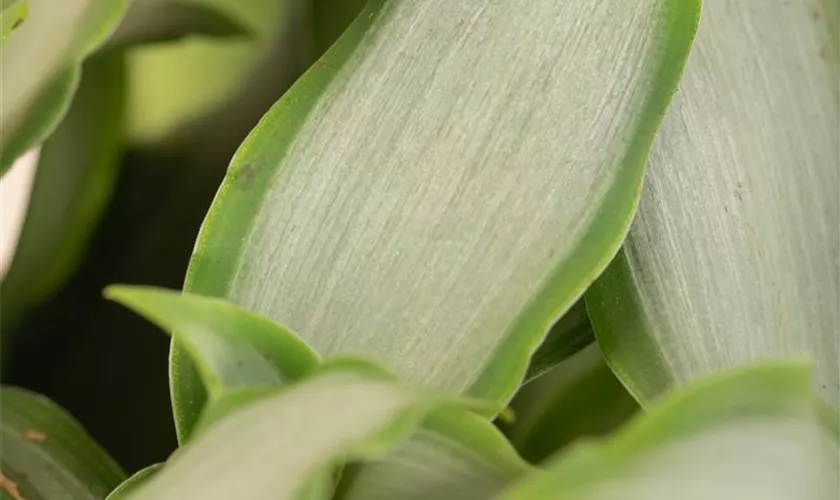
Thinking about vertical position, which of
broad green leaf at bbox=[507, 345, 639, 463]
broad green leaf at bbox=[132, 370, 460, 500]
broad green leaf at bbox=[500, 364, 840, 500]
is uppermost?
broad green leaf at bbox=[500, 364, 840, 500]

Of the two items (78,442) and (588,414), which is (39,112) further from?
(588,414)

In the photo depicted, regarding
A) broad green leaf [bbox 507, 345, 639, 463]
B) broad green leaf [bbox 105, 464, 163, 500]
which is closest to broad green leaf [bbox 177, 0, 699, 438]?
broad green leaf [bbox 105, 464, 163, 500]

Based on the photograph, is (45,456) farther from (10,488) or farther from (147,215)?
(147,215)

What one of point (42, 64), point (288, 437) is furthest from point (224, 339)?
point (42, 64)

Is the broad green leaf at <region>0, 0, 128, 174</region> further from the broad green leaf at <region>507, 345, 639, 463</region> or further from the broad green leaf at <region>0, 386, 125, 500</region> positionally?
the broad green leaf at <region>507, 345, 639, 463</region>

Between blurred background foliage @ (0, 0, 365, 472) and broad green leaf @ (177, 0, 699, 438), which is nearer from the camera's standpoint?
Result: broad green leaf @ (177, 0, 699, 438)

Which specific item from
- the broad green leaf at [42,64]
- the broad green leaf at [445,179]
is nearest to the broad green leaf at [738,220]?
the broad green leaf at [445,179]
